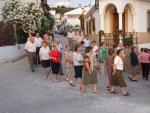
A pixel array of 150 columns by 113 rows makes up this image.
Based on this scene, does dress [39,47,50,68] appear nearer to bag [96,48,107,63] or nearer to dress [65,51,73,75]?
dress [65,51,73,75]

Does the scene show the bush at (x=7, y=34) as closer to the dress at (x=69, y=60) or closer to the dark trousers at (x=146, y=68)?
the dress at (x=69, y=60)

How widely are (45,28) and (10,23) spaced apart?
145 inches

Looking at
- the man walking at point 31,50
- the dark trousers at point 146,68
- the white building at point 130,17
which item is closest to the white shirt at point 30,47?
the man walking at point 31,50

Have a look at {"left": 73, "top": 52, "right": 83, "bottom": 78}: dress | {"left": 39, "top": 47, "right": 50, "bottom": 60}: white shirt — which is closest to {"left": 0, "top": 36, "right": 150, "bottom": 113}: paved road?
{"left": 73, "top": 52, "right": 83, "bottom": 78}: dress

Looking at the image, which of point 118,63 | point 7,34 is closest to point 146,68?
point 118,63

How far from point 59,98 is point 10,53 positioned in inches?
446

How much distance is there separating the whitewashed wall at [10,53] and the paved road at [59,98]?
5.40 m

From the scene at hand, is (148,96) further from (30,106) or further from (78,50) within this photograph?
(30,106)

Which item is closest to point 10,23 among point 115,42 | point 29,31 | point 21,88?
point 29,31

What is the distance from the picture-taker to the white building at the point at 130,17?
2627 cm

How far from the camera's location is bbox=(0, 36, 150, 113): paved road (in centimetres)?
1338

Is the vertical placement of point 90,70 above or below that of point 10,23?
below

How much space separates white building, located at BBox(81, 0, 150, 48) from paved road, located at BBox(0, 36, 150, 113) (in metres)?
7.15

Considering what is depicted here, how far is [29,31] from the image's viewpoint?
27469 mm
